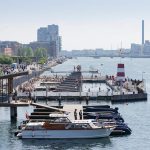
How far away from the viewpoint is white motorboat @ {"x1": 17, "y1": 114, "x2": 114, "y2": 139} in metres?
59.5

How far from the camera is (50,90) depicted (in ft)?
352

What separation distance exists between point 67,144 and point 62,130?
88.2 inches

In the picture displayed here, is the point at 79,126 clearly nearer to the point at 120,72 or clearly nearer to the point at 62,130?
the point at 62,130

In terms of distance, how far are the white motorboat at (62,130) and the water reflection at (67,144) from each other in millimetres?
604

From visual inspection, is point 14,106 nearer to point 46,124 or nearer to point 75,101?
point 46,124

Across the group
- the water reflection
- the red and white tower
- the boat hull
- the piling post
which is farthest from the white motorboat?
the red and white tower

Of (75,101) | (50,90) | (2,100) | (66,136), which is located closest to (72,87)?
(50,90)

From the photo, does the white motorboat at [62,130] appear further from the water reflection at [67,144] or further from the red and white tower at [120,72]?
the red and white tower at [120,72]

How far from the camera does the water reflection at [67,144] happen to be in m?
56.5

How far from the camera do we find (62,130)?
2344 inches

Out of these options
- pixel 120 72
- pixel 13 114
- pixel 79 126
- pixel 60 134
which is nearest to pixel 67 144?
pixel 60 134

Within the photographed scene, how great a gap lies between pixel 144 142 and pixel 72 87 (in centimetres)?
5165

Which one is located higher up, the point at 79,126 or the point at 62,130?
the point at 79,126

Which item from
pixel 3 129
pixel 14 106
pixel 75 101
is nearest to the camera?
pixel 3 129
